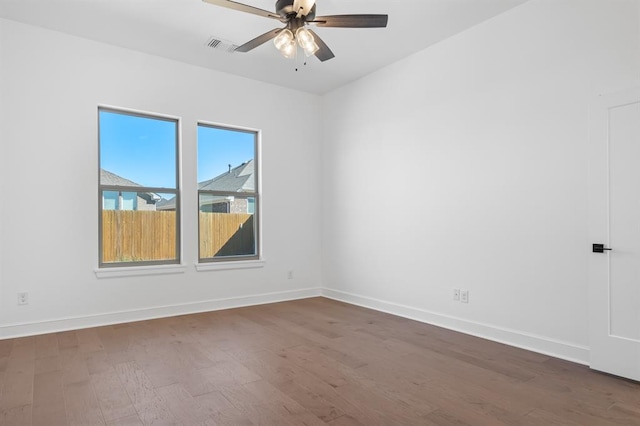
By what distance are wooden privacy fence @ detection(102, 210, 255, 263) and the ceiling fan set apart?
254 cm

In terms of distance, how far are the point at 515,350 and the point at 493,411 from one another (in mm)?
1315

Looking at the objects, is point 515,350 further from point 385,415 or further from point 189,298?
point 189,298

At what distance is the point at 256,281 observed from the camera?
5.39 meters

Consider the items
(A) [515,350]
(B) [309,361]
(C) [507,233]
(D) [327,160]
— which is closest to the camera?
(B) [309,361]

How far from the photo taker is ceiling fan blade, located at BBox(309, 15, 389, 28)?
2844mm

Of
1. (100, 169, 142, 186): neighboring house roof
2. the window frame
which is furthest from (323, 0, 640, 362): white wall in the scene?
(100, 169, 142, 186): neighboring house roof

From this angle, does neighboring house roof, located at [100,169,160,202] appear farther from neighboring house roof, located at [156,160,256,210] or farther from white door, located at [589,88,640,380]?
white door, located at [589,88,640,380]

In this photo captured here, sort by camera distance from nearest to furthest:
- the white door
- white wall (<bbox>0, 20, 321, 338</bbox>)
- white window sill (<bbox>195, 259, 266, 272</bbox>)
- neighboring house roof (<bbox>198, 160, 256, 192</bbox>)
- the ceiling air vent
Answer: the white door → white wall (<bbox>0, 20, 321, 338</bbox>) → the ceiling air vent → white window sill (<bbox>195, 259, 266, 272</bbox>) → neighboring house roof (<bbox>198, 160, 256, 192</bbox>)

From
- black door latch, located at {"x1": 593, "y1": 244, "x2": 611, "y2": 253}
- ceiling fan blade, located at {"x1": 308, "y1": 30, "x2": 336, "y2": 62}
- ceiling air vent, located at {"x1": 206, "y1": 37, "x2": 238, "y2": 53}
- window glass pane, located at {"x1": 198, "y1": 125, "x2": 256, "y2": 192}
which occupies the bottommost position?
black door latch, located at {"x1": 593, "y1": 244, "x2": 611, "y2": 253}

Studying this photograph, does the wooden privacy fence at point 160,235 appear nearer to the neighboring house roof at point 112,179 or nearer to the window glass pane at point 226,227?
the window glass pane at point 226,227

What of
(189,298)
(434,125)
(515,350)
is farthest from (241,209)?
(515,350)

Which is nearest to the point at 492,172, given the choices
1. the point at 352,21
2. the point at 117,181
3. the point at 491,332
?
the point at 491,332

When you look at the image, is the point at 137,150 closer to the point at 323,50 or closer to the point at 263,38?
the point at 263,38

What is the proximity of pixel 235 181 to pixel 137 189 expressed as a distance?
4.24 ft
